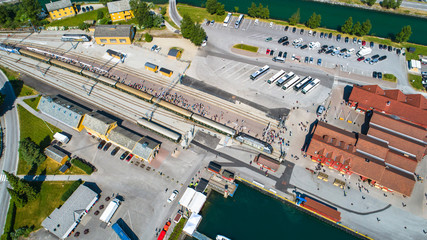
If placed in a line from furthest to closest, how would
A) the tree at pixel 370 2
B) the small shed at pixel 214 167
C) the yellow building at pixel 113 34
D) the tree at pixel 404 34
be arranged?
the tree at pixel 370 2
the yellow building at pixel 113 34
the tree at pixel 404 34
the small shed at pixel 214 167

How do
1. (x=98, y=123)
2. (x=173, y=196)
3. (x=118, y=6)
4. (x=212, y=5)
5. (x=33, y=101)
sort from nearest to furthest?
(x=173, y=196)
(x=98, y=123)
(x=33, y=101)
(x=118, y=6)
(x=212, y=5)

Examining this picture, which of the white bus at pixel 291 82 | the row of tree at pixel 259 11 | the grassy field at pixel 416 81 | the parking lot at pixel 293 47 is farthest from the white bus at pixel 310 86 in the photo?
the row of tree at pixel 259 11

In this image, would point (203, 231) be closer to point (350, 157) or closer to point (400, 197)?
point (350, 157)

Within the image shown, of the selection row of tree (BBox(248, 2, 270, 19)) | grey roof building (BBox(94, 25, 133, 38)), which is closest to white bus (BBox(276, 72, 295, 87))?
row of tree (BBox(248, 2, 270, 19))

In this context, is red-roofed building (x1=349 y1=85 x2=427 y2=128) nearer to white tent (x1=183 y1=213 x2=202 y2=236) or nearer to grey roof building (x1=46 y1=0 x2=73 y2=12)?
white tent (x1=183 y1=213 x2=202 y2=236)

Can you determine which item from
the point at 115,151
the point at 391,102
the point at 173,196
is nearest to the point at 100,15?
the point at 115,151

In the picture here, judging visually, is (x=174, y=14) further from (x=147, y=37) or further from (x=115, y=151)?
(x=115, y=151)

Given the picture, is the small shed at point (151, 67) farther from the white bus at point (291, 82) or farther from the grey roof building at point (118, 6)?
the white bus at point (291, 82)
